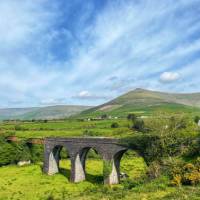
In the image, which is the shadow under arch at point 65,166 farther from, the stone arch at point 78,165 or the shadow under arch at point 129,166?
the shadow under arch at point 129,166

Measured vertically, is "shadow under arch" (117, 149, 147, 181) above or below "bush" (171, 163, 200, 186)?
below

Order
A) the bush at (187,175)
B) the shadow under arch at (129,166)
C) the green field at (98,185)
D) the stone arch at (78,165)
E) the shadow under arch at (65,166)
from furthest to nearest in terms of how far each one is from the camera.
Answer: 1. the shadow under arch at (65,166)
2. the stone arch at (78,165)
3. the shadow under arch at (129,166)
4. the bush at (187,175)
5. the green field at (98,185)

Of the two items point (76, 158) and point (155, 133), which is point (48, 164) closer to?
point (76, 158)

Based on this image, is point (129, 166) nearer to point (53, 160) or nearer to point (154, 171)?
point (53, 160)

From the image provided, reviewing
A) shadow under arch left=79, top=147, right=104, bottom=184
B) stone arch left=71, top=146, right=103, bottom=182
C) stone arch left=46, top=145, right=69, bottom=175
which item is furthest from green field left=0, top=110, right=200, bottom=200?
stone arch left=46, top=145, right=69, bottom=175

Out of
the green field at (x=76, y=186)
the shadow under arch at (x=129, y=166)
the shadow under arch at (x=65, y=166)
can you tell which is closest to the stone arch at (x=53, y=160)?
the shadow under arch at (x=65, y=166)

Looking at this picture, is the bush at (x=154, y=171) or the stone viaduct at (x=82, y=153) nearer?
the bush at (x=154, y=171)

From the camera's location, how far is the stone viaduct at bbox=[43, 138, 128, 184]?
163 feet

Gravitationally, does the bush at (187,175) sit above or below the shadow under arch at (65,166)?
above

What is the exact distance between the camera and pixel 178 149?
41188mm

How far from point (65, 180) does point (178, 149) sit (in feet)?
81.2

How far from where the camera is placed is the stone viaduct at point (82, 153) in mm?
49812

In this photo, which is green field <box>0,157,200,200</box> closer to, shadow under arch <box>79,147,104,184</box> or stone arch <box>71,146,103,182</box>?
shadow under arch <box>79,147,104,184</box>

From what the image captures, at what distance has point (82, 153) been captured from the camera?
188ft
